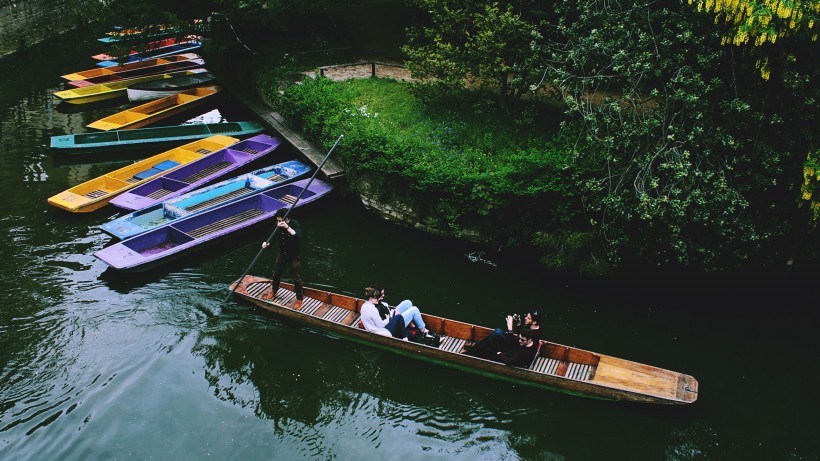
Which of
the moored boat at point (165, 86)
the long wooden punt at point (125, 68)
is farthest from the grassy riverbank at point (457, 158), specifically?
the long wooden punt at point (125, 68)

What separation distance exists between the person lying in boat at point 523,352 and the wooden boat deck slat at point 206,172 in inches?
382

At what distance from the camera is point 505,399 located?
31.3 feet

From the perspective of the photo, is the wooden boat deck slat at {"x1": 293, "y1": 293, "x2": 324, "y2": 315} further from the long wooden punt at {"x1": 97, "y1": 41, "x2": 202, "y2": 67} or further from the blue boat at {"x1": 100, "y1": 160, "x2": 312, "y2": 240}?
the long wooden punt at {"x1": 97, "y1": 41, "x2": 202, "y2": 67}

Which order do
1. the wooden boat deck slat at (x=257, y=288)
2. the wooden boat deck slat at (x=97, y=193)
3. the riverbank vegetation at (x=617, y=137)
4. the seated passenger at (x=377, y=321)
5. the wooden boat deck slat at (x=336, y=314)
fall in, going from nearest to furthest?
1. the seated passenger at (x=377, y=321)
2. the riverbank vegetation at (x=617, y=137)
3. the wooden boat deck slat at (x=336, y=314)
4. the wooden boat deck slat at (x=257, y=288)
5. the wooden boat deck slat at (x=97, y=193)

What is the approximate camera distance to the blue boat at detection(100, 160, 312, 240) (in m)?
13.0

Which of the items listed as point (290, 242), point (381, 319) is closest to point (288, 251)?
point (290, 242)

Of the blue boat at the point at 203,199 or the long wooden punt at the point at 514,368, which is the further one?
the blue boat at the point at 203,199

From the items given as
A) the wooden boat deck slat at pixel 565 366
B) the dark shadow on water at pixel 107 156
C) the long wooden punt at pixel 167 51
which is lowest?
the dark shadow on water at pixel 107 156

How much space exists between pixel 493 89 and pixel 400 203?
4645 mm

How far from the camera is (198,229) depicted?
13.4 meters

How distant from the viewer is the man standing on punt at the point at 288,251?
1088 cm

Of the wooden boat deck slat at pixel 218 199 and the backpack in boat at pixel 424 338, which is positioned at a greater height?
the backpack in boat at pixel 424 338

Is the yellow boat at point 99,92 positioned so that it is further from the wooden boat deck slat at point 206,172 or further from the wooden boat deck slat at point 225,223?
the wooden boat deck slat at point 225,223

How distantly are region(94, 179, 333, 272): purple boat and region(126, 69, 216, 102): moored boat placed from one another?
344 inches
